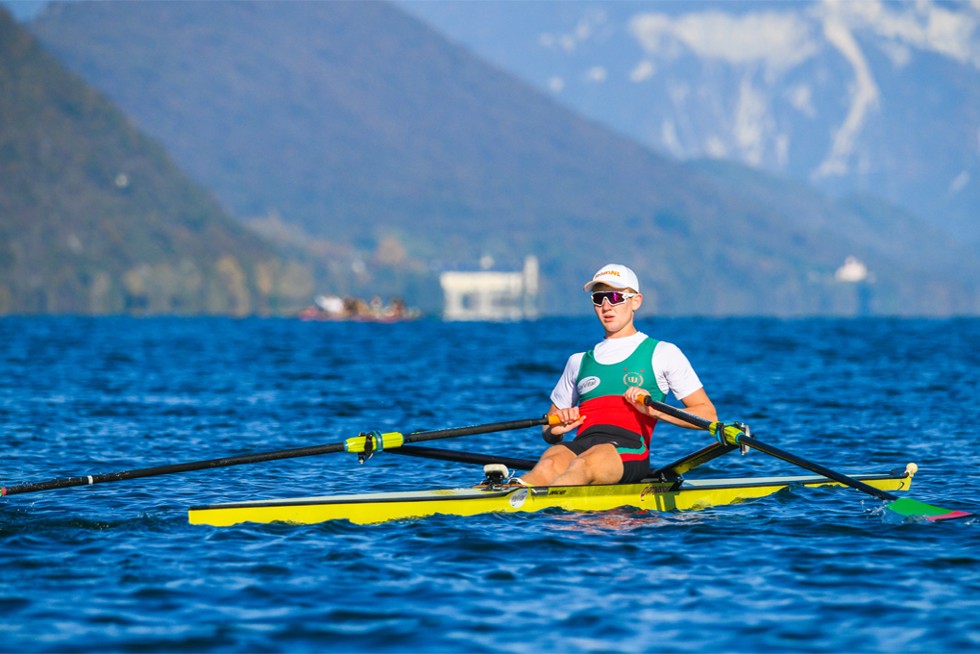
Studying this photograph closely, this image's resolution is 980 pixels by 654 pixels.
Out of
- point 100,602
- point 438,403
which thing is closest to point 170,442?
point 438,403

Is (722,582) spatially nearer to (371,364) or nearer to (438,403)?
(438,403)

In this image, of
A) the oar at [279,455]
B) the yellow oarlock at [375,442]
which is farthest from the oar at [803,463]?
the yellow oarlock at [375,442]

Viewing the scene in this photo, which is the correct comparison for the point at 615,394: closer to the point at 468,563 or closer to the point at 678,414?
the point at 678,414

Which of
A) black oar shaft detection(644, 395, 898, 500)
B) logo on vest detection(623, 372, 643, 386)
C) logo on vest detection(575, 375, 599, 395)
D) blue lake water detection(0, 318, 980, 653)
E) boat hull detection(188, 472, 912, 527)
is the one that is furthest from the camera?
logo on vest detection(575, 375, 599, 395)

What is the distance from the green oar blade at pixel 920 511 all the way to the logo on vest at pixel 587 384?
3602 mm

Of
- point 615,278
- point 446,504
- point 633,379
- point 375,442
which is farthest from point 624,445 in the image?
point 375,442

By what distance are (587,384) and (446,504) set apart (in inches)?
80.2

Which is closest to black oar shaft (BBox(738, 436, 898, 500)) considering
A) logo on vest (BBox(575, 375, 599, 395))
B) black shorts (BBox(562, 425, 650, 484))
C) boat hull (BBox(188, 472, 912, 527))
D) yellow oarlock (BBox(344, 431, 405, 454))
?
black shorts (BBox(562, 425, 650, 484))

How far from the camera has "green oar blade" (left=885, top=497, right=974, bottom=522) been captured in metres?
15.2

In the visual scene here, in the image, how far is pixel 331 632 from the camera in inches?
436

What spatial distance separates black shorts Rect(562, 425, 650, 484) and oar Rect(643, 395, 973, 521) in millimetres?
601

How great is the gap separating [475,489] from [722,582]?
377 centimetres

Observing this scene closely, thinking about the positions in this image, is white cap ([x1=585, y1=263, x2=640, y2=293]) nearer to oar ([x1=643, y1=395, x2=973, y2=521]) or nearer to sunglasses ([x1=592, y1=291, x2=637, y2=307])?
sunglasses ([x1=592, y1=291, x2=637, y2=307])

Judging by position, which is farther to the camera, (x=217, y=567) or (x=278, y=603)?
(x=217, y=567)
